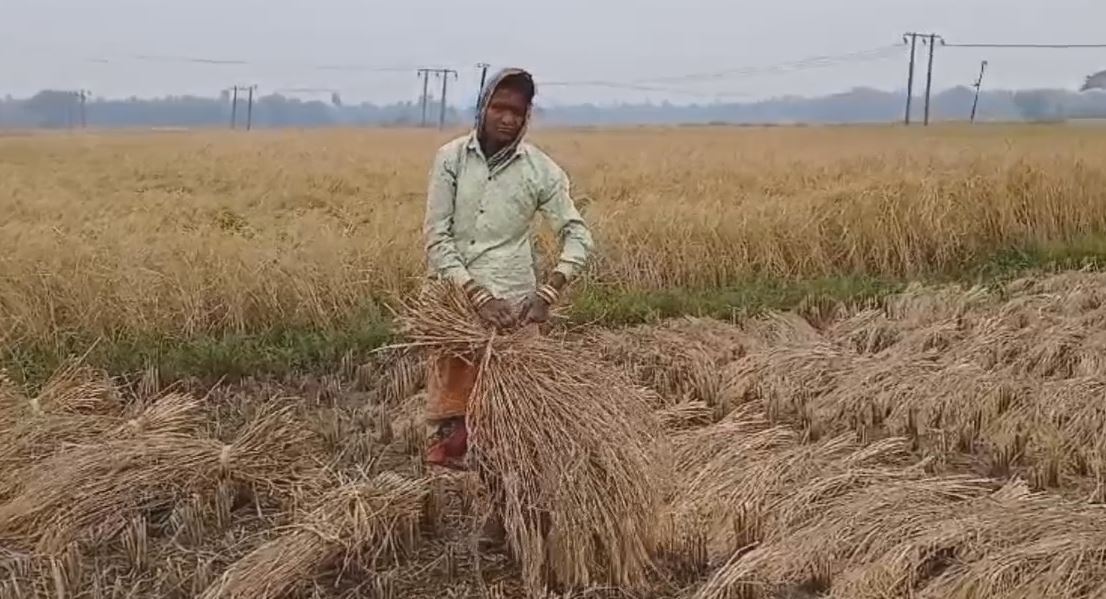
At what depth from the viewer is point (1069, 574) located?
271cm

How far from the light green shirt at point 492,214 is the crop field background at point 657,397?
0.28 meters

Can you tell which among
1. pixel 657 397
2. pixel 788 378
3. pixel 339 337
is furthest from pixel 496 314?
pixel 339 337

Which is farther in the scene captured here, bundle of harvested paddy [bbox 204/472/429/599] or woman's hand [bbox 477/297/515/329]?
woman's hand [bbox 477/297/515/329]

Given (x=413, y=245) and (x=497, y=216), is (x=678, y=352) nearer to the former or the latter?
(x=413, y=245)

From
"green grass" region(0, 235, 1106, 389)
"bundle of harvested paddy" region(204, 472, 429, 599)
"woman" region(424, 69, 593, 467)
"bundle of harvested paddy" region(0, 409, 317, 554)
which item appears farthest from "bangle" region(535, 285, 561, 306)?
"green grass" region(0, 235, 1106, 389)

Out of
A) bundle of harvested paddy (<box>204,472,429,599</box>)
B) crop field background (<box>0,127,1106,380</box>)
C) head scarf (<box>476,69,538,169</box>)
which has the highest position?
head scarf (<box>476,69,538,169</box>)

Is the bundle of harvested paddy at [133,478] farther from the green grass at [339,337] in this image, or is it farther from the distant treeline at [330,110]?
the distant treeline at [330,110]

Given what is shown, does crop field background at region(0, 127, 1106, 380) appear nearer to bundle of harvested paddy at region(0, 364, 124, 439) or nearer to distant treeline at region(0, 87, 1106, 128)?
bundle of harvested paddy at region(0, 364, 124, 439)

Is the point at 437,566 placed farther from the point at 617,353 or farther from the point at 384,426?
the point at 617,353

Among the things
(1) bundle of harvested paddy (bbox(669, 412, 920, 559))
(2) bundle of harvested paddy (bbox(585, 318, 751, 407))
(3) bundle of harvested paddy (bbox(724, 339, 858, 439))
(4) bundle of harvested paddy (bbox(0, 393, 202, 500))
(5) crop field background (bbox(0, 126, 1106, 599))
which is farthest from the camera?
(2) bundle of harvested paddy (bbox(585, 318, 751, 407))

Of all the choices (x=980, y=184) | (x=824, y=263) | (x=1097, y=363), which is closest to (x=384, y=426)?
(x=1097, y=363)

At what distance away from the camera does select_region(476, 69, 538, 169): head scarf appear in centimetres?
307

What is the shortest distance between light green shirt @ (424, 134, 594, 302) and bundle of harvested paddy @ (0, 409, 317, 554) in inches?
37.0

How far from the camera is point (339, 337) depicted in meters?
5.63
